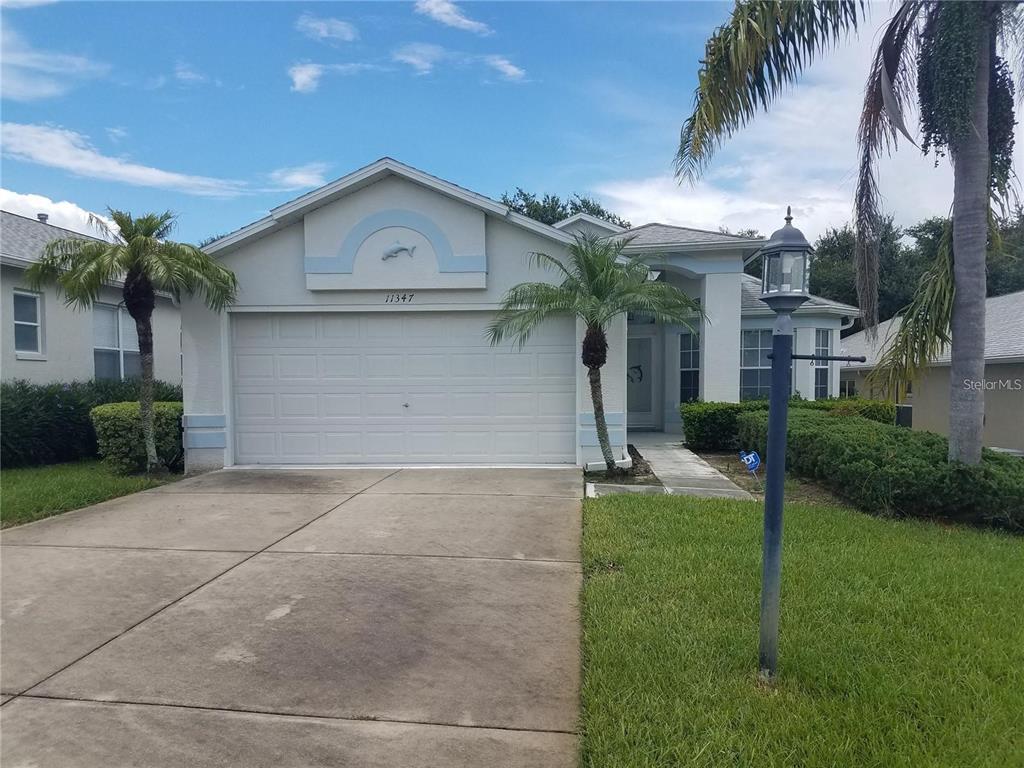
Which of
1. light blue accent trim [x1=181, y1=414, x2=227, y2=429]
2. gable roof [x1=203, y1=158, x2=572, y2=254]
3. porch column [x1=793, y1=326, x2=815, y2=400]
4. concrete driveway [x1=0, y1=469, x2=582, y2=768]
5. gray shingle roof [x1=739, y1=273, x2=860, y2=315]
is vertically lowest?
concrete driveway [x1=0, y1=469, x2=582, y2=768]

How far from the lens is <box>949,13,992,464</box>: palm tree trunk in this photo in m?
7.39

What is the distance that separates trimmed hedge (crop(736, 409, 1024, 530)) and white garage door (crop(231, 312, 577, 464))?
12.7 ft

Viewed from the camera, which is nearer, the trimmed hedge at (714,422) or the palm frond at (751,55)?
the palm frond at (751,55)

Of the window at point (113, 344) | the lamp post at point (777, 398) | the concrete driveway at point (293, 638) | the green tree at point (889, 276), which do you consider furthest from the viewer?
the green tree at point (889, 276)

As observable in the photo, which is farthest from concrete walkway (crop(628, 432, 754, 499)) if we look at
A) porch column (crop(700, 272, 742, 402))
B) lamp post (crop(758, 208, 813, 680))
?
lamp post (crop(758, 208, 813, 680))

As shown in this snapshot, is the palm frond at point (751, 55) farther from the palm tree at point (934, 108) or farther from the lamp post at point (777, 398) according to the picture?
the lamp post at point (777, 398)

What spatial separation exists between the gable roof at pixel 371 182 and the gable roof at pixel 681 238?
322 centimetres

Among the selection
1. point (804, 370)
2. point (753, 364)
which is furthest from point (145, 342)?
point (804, 370)

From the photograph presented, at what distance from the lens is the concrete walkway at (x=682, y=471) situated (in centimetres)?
900

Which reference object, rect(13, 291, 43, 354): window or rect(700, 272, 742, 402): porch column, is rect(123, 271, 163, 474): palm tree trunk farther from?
rect(700, 272, 742, 402): porch column

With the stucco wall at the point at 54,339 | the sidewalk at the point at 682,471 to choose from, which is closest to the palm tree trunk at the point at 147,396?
the stucco wall at the point at 54,339

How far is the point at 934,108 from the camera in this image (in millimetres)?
7391

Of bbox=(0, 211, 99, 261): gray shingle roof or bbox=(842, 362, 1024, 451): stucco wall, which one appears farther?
bbox=(842, 362, 1024, 451): stucco wall

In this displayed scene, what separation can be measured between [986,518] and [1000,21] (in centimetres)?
556
